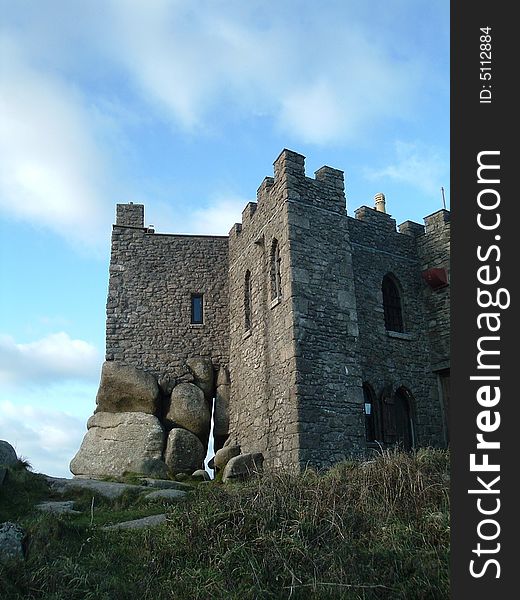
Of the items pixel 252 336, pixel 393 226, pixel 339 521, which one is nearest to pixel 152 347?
pixel 252 336

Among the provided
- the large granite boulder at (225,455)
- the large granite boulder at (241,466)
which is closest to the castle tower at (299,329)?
the large granite boulder at (241,466)

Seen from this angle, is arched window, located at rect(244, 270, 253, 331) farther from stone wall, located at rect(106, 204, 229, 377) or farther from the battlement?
the battlement

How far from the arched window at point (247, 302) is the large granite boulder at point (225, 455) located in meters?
2.89

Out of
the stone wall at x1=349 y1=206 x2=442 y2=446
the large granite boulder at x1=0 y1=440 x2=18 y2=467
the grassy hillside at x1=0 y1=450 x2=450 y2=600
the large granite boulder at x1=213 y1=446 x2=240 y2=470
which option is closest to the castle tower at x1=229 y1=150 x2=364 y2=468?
the large granite boulder at x1=213 y1=446 x2=240 y2=470

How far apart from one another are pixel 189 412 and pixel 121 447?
6.35 ft

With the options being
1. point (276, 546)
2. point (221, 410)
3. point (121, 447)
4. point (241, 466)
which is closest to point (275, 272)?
point (241, 466)

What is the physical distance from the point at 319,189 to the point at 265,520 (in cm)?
881

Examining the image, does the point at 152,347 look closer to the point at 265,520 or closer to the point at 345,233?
the point at 345,233

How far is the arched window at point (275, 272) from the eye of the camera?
13641 mm

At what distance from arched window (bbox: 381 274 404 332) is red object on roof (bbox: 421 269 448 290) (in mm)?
878

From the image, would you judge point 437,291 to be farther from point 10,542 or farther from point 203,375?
point 10,542

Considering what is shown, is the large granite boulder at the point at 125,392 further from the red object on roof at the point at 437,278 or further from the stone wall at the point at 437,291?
the red object on roof at the point at 437,278

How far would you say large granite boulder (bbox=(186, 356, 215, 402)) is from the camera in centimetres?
1645

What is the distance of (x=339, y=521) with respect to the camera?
7.00 m
